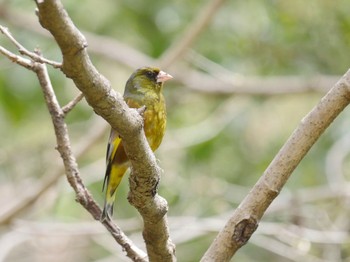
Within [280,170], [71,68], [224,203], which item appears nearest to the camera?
[71,68]

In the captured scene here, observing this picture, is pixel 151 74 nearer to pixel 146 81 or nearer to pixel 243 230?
pixel 146 81

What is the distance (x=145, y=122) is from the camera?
337 centimetres

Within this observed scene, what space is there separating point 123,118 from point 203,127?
462 cm

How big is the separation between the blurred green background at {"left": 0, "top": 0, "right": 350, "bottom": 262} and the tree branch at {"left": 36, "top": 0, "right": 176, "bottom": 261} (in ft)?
9.30

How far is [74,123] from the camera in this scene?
22.6 ft

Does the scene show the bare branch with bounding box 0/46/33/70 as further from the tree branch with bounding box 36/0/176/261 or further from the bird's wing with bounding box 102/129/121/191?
the bird's wing with bounding box 102/129/121/191

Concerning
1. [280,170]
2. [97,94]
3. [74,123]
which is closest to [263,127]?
[74,123]

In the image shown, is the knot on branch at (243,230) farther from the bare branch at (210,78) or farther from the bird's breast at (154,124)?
the bare branch at (210,78)

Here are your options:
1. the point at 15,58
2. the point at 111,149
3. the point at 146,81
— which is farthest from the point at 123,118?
the point at 146,81

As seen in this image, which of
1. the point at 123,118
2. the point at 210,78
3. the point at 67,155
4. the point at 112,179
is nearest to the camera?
the point at 123,118

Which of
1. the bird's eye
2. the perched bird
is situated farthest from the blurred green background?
the perched bird

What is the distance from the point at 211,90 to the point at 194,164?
21.9 inches

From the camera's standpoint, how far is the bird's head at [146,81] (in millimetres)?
3598

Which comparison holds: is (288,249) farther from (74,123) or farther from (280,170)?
(280,170)
